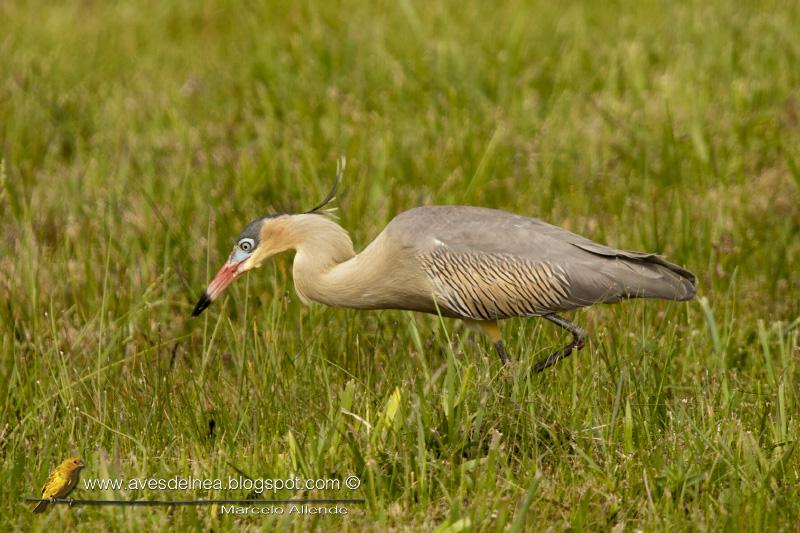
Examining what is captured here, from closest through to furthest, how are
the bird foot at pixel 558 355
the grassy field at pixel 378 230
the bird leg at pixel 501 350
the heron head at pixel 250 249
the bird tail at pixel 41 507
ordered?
the bird tail at pixel 41 507 < the grassy field at pixel 378 230 < the bird foot at pixel 558 355 < the bird leg at pixel 501 350 < the heron head at pixel 250 249

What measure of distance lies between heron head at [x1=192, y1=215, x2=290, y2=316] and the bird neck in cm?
7

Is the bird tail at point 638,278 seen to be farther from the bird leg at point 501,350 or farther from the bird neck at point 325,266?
the bird neck at point 325,266

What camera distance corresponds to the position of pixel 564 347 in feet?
14.5

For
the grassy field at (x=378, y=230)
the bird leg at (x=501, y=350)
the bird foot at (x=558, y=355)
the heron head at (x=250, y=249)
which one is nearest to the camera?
the grassy field at (x=378, y=230)

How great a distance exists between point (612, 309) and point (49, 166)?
3413 mm

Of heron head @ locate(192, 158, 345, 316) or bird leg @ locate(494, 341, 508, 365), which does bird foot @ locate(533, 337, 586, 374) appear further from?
heron head @ locate(192, 158, 345, 316)

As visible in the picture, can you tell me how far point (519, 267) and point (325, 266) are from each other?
2.42ft

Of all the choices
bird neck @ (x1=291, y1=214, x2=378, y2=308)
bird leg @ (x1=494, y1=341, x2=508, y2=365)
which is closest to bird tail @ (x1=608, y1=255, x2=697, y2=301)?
bird leg @ (x1=494, y1=341, x2=508, y2=365)

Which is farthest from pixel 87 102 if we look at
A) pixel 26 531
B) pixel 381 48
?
pixel 26 531

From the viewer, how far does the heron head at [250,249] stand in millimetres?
4707

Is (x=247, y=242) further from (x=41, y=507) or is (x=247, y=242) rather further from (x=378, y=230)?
(x=41, y=507)

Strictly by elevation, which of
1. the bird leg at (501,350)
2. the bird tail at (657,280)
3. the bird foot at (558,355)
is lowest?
the bird leg at (501,350)

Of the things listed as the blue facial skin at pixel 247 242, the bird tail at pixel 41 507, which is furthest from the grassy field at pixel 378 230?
the blue facial skin at pixel 247 242

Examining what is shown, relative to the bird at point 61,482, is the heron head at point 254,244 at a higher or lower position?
higher
